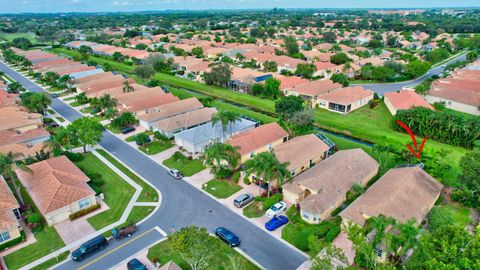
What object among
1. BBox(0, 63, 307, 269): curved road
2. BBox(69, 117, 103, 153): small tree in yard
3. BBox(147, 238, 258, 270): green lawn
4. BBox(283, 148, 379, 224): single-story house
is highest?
BBox(69, 117, 103, 153): small tree in yard

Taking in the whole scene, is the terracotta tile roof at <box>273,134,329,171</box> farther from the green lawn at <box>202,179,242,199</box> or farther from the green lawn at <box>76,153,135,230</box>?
the green lawn at <box>76,153,135,230</box>

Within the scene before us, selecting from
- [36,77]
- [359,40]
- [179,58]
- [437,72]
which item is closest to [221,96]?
[179,58]

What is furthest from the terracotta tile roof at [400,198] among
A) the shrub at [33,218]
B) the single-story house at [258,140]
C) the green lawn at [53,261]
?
the shrub at [33,218]

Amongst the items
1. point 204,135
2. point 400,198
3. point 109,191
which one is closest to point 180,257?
point 109,191

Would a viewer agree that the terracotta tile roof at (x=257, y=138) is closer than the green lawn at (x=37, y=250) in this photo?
No

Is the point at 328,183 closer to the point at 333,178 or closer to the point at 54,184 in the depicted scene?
the point at 333,178

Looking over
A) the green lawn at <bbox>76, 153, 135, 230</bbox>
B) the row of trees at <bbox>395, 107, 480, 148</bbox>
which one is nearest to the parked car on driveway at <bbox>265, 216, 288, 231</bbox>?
the green lawn at <bbox>76, 153, 135, 230</bbox>

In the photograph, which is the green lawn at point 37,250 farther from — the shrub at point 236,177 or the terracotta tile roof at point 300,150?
the terracotta tile roof at point 300,150
